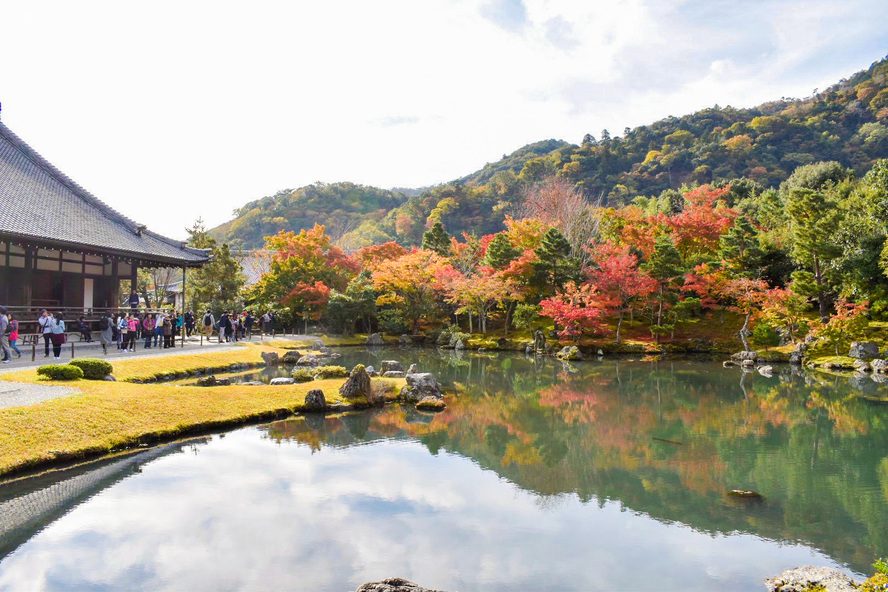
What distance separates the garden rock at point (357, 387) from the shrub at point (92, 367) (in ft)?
18.0

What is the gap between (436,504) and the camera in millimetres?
7344

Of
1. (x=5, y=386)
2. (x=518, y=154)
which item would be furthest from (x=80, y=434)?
(x=518, y=154)

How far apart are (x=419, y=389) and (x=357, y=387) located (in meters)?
1.66

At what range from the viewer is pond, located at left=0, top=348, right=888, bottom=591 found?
543 cm

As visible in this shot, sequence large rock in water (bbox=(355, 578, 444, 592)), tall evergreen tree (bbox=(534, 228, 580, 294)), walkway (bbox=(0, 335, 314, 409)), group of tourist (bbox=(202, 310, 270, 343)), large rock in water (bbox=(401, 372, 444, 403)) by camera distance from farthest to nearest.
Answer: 1. tall evergreen tree (bbox=(534, 228, 580, 294))
2. group of tourist (bbox=(202, 310, 270, 343))
3. large rock in water (bbox=(401, 372, 444, 403))
4. walkway (bbox=(0, 335, 314, 409))
5. large rock in water (bbox=(355, 578, 444, 592))

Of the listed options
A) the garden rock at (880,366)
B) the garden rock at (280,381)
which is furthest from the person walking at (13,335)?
the garden rock at (880,366)

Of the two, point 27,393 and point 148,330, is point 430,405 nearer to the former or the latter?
point 27,393

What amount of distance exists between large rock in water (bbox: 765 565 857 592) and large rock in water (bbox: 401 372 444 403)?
9.35 metres

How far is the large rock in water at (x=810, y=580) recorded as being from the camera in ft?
15.5

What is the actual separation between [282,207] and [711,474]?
68.9 metres

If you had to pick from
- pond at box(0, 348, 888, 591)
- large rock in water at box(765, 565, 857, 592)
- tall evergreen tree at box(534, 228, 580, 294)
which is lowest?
pond at box(0, 348, 888, 591)

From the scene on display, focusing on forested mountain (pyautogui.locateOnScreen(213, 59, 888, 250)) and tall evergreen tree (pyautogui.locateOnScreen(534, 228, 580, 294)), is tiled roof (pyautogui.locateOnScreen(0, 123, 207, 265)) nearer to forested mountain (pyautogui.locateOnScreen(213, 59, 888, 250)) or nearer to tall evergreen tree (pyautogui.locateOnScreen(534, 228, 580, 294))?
tall evergreen tree (pyautogui.locateOnScreen(534, 228, 580, 294))

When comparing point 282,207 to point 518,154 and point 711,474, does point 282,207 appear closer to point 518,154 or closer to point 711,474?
point 518,154

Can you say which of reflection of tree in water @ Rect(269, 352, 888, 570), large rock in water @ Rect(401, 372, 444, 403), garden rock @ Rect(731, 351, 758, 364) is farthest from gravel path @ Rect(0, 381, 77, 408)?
garden rock @ Rect(731, 351, 758, 364)
